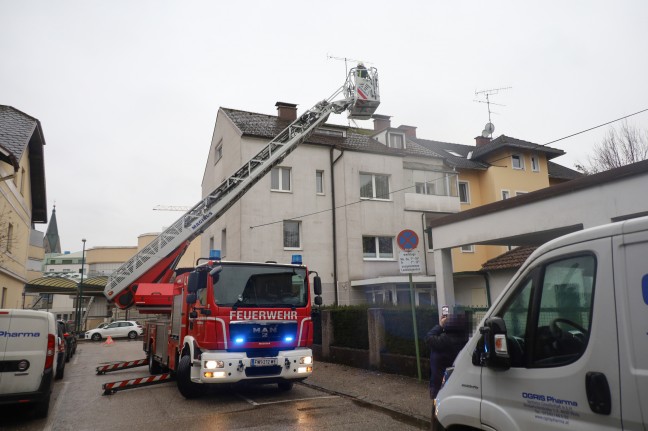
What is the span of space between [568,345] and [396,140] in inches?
1056

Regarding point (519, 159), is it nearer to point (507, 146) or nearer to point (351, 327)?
point (507, 146)

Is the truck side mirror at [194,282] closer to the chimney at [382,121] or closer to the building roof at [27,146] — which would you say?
the building roof at [27,146]

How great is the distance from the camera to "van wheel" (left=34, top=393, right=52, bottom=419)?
27.6 feet

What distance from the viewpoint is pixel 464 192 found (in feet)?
105

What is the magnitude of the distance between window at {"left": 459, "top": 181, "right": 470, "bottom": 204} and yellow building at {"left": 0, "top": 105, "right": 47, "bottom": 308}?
24.0 metres

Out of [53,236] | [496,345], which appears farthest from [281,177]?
[53,236]

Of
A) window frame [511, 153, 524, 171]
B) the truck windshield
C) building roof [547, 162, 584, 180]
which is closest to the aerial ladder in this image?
the truck windshield

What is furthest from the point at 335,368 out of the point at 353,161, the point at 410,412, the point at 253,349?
the point at 353,161

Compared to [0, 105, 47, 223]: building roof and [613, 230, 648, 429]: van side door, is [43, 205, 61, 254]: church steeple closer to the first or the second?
[0, 105, 47, 223]: building roof

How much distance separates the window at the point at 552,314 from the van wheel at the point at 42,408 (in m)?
8.18

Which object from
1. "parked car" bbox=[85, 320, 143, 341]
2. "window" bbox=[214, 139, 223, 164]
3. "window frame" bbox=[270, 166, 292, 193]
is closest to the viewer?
"window frame" bbox=[270, 166, 292, 193]

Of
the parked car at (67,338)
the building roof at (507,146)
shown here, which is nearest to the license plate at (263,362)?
the parked car at (67,338)

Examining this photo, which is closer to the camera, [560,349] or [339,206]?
[560,349]

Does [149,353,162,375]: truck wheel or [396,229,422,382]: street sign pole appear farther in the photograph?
[149,353,162,375]: truck wheel
